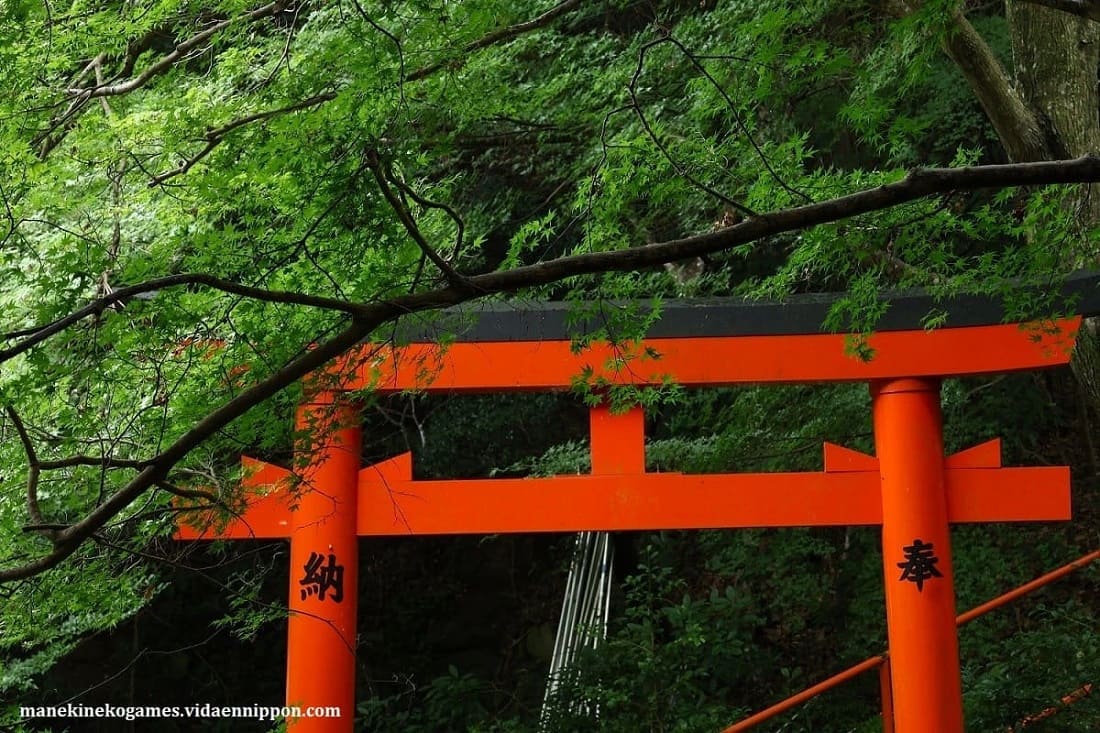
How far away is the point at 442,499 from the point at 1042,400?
5.75m

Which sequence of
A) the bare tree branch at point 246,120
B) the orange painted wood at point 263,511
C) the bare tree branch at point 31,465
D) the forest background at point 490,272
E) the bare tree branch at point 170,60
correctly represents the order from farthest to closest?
the bare tree branch at point 170,60 → the orange painted wood at point 263,511 → the bare tree branch at point 246,120 → the forest background at point 490,272 → the bare tree branch at point 31,465

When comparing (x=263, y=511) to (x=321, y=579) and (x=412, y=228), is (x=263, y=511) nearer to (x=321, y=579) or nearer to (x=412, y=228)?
(x=321, y=579)

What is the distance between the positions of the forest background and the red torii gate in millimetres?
237

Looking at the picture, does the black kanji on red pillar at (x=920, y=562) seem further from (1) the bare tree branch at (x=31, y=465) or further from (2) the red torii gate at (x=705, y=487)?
(1) the bare tree branch at (x=31, y=465)

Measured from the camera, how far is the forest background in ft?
8.43

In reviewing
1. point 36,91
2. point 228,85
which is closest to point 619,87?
point 228,85

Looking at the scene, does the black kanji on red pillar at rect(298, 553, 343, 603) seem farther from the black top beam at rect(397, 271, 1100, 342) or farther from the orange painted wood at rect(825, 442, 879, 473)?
the orange painted wood at rect(825, 442, 879, 473)

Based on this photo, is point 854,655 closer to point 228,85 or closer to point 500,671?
point 500,671

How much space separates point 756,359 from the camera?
4480 millimetres

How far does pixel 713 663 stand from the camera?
6535 mm

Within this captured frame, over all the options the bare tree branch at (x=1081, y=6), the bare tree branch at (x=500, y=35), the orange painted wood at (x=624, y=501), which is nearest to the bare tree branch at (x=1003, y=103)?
the orange painted wood at (x=624, y=501)

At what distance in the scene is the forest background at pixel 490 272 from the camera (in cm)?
257

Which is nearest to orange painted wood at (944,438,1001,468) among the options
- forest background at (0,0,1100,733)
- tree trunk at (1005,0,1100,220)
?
forest background at (0,0,1100,733)

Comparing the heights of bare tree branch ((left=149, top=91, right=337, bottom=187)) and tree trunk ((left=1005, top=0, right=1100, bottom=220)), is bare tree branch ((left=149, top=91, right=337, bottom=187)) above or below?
below
